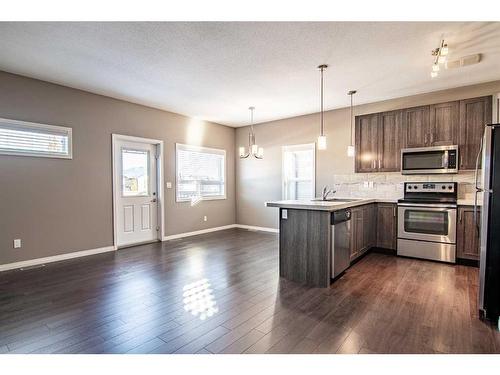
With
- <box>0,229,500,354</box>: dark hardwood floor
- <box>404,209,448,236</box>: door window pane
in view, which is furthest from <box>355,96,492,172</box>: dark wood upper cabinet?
<box>0,229,500,354</box>: dark hardwood floor

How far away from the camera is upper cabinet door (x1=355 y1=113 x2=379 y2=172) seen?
195 inches

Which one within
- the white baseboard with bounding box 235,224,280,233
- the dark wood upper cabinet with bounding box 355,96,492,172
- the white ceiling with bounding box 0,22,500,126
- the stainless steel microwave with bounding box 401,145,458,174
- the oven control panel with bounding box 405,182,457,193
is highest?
the white ceiling with bounding box 0,22,500,126

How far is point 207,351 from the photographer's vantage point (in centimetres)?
187

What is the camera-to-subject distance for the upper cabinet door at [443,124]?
13.8ft

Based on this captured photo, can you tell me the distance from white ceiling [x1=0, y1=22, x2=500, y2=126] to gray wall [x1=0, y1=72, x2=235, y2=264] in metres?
0.31

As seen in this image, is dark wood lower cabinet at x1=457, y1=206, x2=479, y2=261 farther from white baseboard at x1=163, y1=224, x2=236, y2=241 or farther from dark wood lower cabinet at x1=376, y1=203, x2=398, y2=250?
white baseboard at x1=163, y1=224, x2=236, y2=241

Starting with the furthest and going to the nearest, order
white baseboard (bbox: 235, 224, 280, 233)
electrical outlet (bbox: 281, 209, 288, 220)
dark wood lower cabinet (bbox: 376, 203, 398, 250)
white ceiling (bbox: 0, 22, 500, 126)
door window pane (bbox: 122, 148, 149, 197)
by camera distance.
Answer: white baseboard (bbox: 235, 224, 280, 233)
door window pane (bbox: 122, 148, 149, 197)
dark wood lower cabinet (bbox: 376, 203, 398, 250)
electrical outlet (bbox: 281, 209, 288, 220)
white ceiling (bbox: 0, 22, 500, 126)

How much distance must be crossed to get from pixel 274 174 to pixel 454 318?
465 centimetres

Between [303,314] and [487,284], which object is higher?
[487,284]

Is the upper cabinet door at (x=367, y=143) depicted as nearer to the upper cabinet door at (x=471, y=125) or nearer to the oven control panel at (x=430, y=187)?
the oven control panel at (x=430, y=187)
